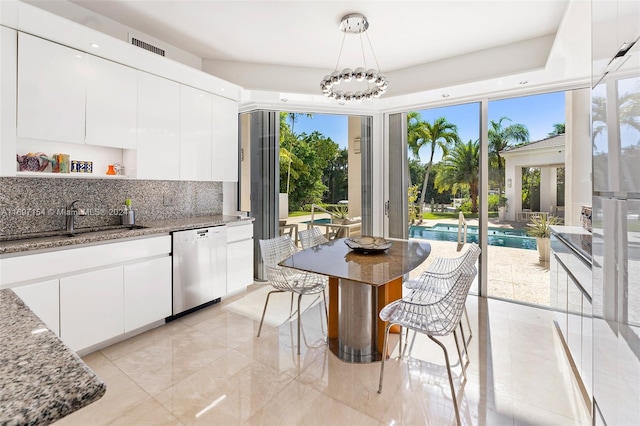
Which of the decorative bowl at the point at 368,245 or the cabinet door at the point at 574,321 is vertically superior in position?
the decorative bowl at the point at 368,245

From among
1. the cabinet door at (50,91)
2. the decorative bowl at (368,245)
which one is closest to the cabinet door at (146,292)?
the cabinet door at (50,91)

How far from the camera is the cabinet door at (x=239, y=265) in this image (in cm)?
370

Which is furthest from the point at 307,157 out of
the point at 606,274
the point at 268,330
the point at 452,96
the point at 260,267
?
the point at 606,274

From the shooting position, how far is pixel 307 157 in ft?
14.8

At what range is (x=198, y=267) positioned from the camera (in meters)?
3.31

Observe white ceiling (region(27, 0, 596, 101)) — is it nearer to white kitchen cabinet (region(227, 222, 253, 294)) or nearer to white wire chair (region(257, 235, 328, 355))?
white kitchen cabinet (region(227, 222, 253, 294))

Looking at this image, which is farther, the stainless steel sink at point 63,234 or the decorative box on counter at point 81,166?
the decorative box on counter at point 81,166

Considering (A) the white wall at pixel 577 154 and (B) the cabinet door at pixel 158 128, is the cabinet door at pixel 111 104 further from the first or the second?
(A) the white wall at pixel 577 154

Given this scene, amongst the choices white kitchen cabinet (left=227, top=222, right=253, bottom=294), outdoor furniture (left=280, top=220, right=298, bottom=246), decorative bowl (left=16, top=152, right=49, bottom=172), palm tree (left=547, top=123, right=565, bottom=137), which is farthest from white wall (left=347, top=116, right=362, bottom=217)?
decorative bowl (left=16, top=152, right=49, bottom=172)

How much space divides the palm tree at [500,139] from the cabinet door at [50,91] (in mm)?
4246

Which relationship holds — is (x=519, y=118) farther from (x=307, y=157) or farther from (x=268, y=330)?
(x=268, y=330)

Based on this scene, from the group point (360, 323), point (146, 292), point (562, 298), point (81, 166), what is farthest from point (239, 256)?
point (562, 298)

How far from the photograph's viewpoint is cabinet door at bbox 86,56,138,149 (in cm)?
269

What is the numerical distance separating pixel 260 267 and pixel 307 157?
1.70m
